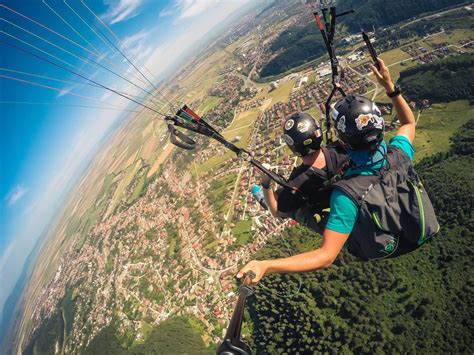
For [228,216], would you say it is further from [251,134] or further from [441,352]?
[441,352]

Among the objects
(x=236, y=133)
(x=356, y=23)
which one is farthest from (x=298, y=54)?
(x=236, y=133)

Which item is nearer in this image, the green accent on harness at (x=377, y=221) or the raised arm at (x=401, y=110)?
the green accent on harness at (x=377, y=221)

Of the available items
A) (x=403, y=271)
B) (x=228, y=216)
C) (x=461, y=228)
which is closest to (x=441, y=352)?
(x=403, y=271)

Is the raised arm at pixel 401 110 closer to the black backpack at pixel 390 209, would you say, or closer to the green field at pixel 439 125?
the black backpack at pixel 390 209

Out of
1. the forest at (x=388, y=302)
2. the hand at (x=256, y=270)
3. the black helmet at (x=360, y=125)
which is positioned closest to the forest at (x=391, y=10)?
the forest at (x=388, y=302)

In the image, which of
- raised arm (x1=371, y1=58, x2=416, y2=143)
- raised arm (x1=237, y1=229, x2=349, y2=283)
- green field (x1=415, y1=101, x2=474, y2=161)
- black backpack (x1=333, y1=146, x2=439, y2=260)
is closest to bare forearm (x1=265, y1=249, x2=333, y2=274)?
raised arm (x1=237, y1=229, x2=349, y2=283)

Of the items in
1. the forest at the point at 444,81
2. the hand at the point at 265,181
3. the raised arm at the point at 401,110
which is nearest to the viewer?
the raised arm at the point at 401,110
